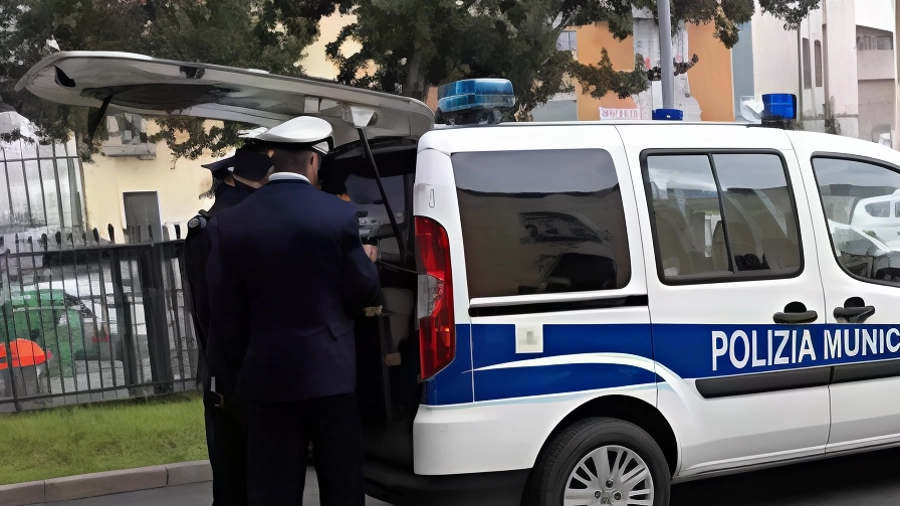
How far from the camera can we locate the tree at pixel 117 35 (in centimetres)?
987

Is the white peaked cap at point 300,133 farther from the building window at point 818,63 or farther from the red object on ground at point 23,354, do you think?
the building window at point 818,63

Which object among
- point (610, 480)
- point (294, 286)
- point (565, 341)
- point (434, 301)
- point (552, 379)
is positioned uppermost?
point (294, 286)

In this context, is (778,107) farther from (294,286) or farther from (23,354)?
(23,354)

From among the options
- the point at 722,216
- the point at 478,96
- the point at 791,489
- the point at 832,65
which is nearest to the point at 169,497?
the point at 478,96

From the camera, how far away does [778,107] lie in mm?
5070

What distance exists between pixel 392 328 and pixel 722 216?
1.59 m

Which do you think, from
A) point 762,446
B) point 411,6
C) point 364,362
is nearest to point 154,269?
point 411,6

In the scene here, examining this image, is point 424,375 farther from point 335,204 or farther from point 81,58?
point 81,58

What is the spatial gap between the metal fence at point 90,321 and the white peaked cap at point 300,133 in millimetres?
5074

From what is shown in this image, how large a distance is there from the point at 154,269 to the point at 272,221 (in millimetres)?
5595

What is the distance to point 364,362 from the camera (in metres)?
4.25

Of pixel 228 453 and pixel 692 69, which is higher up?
pixel 692 69

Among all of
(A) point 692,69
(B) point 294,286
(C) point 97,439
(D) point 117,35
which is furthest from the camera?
(A) point 692,69

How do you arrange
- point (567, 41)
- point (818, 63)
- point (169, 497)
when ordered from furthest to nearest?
point (818, 63)
point (567, 41)
point (169, 497)
